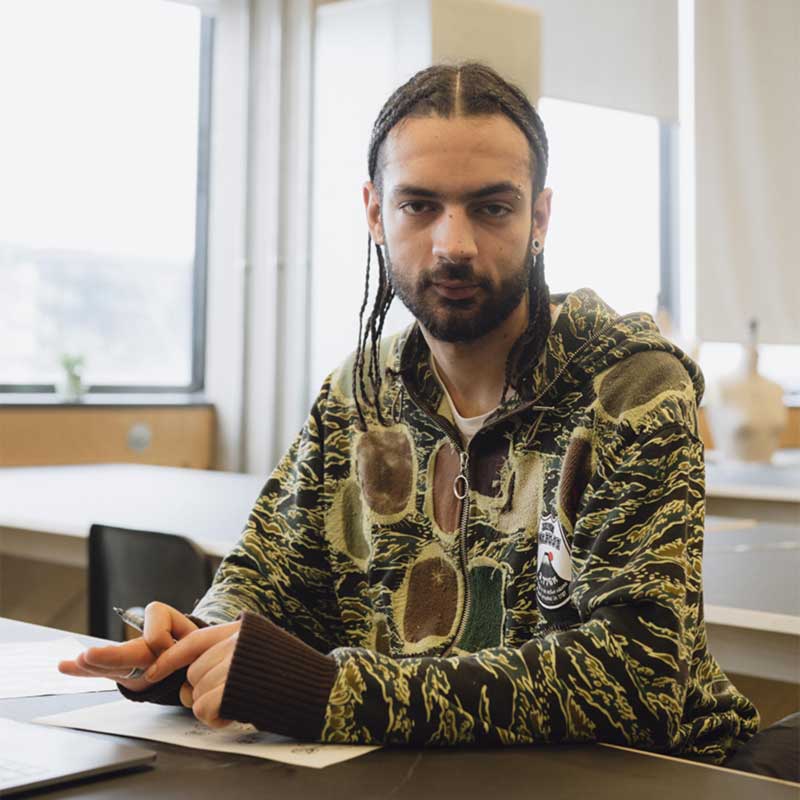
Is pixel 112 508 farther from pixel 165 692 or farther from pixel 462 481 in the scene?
pixel 165 692

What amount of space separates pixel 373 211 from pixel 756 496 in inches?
87.0

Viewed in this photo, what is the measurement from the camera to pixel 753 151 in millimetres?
5566

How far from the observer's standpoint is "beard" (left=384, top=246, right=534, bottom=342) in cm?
133

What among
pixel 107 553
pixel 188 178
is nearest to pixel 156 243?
pixel 188 178

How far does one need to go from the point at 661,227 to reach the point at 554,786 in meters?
5.15

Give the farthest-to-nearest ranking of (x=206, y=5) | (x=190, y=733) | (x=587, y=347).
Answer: (x=206, y=5) → (x=587, y=347) → (x=190, y=733)

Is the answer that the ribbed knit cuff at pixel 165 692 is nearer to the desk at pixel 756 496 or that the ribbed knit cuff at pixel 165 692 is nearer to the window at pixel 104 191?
the desk at pixel 756 496

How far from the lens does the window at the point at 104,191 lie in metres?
4.38

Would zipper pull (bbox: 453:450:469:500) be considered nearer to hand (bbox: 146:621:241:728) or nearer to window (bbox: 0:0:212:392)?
hand (bbox: 146:621:241:728)

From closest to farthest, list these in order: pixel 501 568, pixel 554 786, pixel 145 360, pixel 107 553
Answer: pixel 554 786, pixel 501 568, pixel 107 553, pixel 145 360

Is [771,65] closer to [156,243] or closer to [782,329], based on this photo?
[782,329]

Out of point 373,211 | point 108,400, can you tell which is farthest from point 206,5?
point 373,211

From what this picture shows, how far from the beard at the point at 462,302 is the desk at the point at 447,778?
0.49 meters

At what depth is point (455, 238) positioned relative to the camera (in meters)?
1.30
